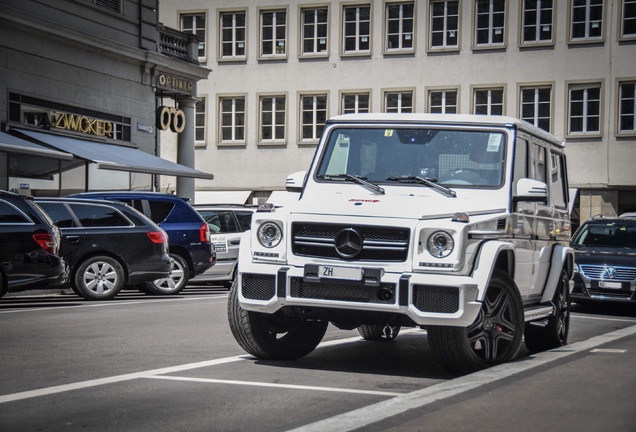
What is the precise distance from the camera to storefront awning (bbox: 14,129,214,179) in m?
29.1

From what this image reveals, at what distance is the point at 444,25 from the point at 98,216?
32.2m

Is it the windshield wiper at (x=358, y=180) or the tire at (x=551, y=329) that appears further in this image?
the tire at (x=551, y=329)

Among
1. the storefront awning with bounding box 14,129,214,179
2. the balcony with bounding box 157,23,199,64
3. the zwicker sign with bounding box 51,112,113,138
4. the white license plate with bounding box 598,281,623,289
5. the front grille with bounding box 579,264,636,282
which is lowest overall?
the white license plate with bounding box 598,281,623,289

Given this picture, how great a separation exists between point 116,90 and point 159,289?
13.9 metres

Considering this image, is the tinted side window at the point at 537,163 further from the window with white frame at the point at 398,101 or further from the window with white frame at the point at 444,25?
the window with white frame at the point at 398,101

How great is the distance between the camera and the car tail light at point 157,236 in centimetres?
1928

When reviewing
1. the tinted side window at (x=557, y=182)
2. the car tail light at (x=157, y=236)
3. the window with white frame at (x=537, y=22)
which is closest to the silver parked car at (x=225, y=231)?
the car tail light at (x=157, y=236)

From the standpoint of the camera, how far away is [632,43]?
46.5 m

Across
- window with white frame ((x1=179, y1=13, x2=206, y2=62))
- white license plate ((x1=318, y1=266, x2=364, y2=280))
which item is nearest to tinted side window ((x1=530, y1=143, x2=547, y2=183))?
white license plate ((x1=318, y1=266, x2=364, y2=280))

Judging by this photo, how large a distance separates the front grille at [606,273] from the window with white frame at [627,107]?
94.1 ft

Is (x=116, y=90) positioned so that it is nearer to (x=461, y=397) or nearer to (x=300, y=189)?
(x=300, y=189)

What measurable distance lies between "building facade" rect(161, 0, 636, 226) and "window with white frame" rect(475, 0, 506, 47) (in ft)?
0.15

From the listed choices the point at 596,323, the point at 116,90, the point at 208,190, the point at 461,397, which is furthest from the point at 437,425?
the point at 208,190

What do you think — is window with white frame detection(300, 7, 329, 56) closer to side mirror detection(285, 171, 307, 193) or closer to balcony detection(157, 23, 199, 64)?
balcony detection(157, 23, 199, 64)
